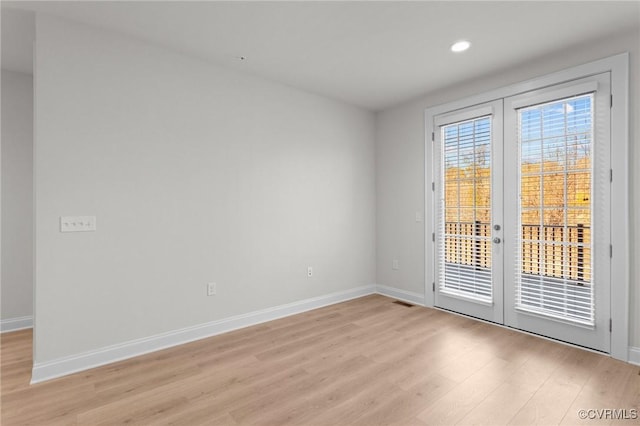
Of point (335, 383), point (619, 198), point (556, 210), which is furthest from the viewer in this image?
point (556, 210)

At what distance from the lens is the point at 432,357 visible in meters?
2.72

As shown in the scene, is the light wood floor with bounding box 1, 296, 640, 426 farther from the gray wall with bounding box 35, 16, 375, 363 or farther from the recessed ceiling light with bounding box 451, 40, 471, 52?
the recessed ceiling light with bounding box 451, 40, 471, 52

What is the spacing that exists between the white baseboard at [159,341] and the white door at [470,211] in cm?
172

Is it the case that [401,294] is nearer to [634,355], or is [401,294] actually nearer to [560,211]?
[560,211]

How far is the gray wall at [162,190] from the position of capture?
2.46 m

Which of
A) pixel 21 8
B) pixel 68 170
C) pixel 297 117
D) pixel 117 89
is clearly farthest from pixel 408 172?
pixel 21 8

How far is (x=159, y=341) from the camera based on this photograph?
9.47ft

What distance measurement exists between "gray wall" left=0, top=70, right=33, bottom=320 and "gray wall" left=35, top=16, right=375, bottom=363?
1.54 m

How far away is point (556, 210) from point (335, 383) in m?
2.62

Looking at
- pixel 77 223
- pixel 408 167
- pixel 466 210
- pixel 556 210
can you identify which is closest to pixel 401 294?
pixel 466 210

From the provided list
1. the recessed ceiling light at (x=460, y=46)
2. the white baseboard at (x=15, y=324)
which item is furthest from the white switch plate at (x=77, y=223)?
the recessed ceiling light at (x=460, y=46)

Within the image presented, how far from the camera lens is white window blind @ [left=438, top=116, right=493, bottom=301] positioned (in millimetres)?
3561

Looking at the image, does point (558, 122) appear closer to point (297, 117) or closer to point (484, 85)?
point (484, 85)

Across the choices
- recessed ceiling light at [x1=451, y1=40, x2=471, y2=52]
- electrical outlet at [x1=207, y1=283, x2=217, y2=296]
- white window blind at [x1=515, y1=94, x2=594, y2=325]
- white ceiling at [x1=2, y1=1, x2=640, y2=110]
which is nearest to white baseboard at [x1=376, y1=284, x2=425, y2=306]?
white window blind at [x1=515, y1=94, x2=594, y2=325]
